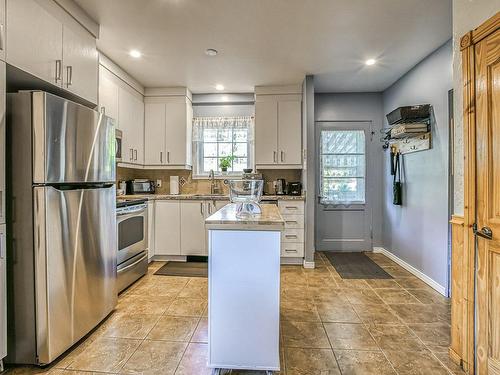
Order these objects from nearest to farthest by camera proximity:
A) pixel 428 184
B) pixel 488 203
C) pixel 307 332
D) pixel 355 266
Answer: pixel 488 203, pixel 307 332, pixel 428 184, pixel 355 266

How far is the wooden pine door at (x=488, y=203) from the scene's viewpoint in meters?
1.51

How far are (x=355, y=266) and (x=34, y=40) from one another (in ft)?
13.2

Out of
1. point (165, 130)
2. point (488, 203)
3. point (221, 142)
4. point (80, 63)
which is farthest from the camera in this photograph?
point (221, 142)

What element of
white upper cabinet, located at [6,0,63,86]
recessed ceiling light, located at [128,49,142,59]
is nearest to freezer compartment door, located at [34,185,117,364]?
white upper cabinet, located at [6,0,63,86]

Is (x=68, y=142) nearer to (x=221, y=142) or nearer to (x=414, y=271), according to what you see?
(x=221, y=142)

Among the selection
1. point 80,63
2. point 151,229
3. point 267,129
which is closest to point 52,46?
point 80,63

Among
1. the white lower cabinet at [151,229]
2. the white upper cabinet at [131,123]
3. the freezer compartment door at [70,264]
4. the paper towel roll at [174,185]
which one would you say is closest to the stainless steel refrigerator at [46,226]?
the freezer compartment door at [70,264]

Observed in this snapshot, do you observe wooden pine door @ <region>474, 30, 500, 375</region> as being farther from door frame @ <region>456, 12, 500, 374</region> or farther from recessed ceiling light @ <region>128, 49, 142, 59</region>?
recessed ceiling light @ <region>128, 49, 142, 59</region>

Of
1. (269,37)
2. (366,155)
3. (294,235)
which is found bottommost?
(294,235)

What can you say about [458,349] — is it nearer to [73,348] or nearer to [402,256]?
[402,256]

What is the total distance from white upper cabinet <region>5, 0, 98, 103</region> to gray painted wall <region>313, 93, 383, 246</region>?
3288 mm

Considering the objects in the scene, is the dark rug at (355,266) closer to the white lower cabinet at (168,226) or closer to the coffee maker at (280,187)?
the coffee maker at (280,187)

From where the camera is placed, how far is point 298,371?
170 centimetres

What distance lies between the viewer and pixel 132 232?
3.17 metres
